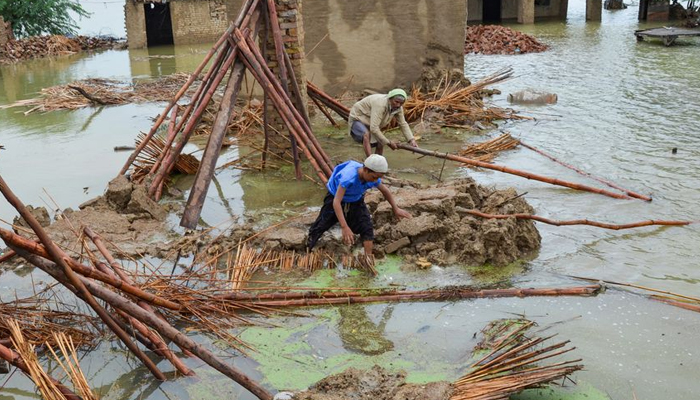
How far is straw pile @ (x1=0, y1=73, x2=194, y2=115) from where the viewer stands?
48.4ft

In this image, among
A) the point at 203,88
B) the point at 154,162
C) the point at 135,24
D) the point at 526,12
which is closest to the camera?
the point at 203,88

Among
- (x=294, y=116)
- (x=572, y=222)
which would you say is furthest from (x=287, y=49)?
(x=572, y=222)

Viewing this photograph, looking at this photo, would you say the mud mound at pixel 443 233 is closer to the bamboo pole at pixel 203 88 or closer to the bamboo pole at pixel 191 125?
the bamboo pole at pixel 191 125

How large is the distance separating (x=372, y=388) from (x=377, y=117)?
4544 mm

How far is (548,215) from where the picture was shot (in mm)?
7414

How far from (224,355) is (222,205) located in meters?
3.50

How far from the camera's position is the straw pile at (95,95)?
48.4 feet

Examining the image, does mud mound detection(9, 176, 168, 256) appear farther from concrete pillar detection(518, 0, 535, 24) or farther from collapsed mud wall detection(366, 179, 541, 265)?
concrete pillar detection(518, 0, 535, 24)

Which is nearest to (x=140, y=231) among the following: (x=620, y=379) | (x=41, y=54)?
(x=620, y=379)

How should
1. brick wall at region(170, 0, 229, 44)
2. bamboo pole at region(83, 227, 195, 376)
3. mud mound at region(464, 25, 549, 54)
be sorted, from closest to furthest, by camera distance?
Answer: bamboo pole at region(83, 227, 195, 376) < mud mound at region(464, 25, 549, 54) < brick wall at region(170, 0, 229, 44)

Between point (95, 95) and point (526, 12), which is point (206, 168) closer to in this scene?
point (95, 95)

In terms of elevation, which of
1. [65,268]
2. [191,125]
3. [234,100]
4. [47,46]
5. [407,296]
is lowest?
[407,296]

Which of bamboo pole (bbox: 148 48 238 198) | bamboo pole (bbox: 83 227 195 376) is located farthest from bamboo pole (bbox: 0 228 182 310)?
bamboo pole (bbox: 148 48 238 198)

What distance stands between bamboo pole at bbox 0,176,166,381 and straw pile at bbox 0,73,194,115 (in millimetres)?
11235
